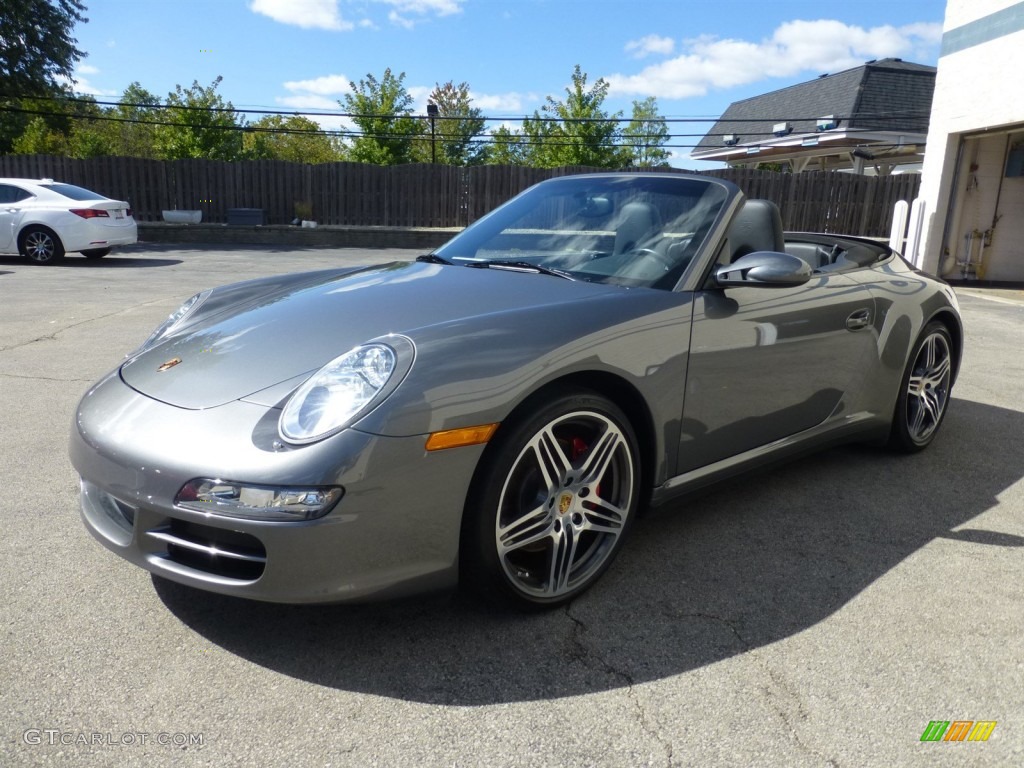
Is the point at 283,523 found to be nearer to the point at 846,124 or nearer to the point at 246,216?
the point at 246,216

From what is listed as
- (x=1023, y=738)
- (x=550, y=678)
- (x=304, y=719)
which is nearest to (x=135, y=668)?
(x=304, y=719)

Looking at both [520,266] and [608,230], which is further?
[608,230]

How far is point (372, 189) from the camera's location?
21.2m

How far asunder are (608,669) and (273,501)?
3.34 ft

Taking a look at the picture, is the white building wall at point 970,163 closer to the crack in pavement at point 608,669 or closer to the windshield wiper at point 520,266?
the windshield wiper at point 520,266

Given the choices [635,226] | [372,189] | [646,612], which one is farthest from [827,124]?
[646,612]

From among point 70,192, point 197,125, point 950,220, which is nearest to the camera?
point 70,192

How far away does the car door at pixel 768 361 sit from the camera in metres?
2.82

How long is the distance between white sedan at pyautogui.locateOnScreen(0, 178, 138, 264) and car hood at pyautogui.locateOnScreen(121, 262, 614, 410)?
38.1 ft

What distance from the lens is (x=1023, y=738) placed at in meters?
1.97

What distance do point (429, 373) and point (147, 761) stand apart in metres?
1.12

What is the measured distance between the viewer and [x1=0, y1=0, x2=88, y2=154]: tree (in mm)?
26438

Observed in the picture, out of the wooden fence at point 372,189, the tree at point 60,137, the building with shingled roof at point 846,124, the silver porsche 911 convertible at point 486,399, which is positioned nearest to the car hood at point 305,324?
the silver porsche 911 convertible at point 486,399

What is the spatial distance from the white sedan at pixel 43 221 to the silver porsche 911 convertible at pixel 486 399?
11.3 m
